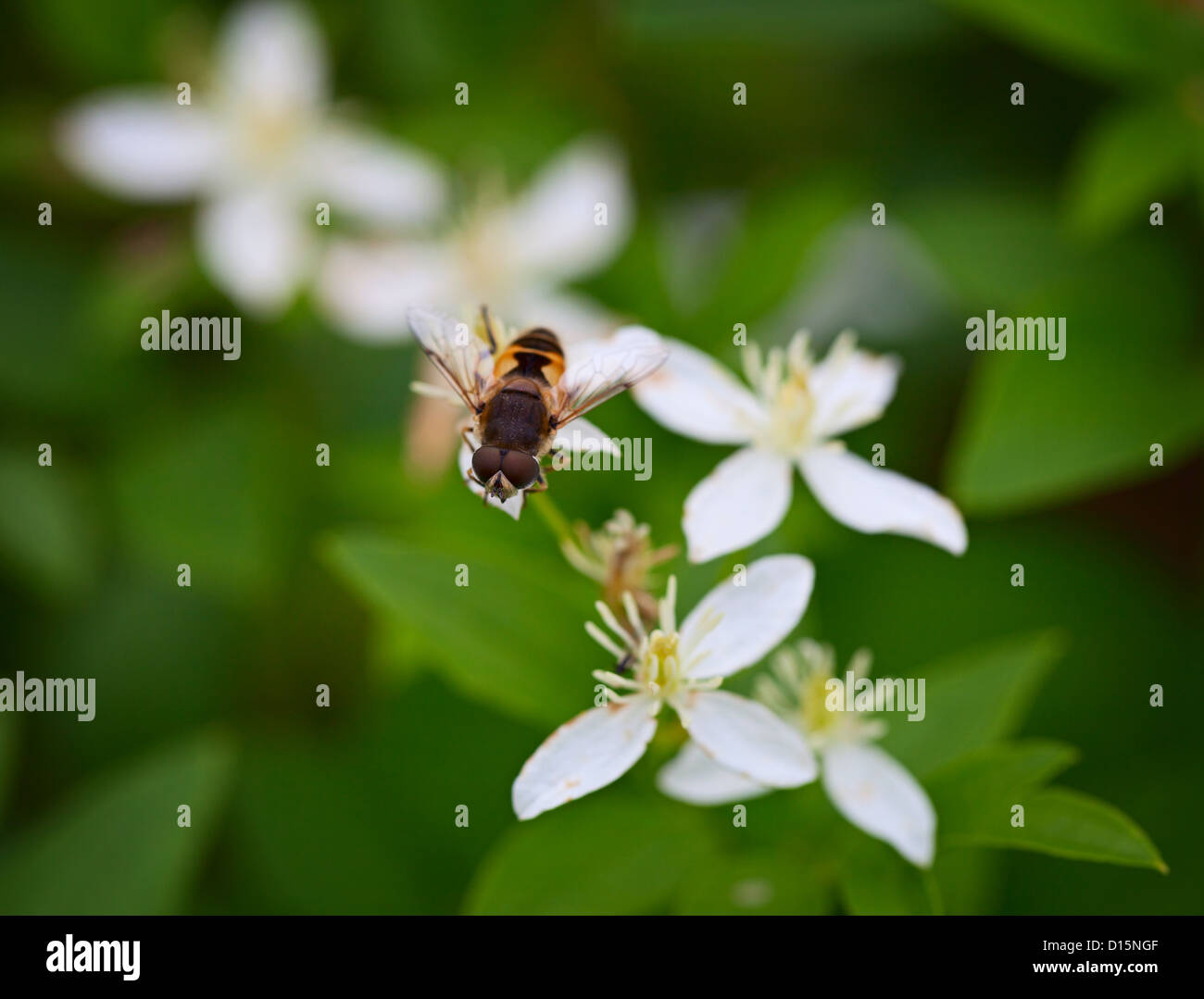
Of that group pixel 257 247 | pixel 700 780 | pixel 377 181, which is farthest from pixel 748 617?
pixel 377 181

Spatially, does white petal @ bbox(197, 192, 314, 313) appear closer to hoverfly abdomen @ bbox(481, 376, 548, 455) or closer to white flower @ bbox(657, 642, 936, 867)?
hoverfly abdomen @ bbox(481, 376, 548, 455)

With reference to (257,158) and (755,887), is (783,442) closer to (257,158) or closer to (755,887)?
(755,887)

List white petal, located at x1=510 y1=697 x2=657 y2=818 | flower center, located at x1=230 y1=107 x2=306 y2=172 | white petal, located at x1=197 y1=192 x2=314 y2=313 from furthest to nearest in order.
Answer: flower center, located at x1=230 y1=107 x2=306 y2=172
white petal, located at x1=197 y1=192 x2=314 y2=313
white petal, located at x1=510 y1=697 x2=657 y2=818

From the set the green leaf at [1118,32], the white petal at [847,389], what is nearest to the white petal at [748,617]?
the white petal at [847,389]

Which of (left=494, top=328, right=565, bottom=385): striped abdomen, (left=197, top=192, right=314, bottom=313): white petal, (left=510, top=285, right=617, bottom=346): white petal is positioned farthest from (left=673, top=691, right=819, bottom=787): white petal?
(left=197, top=192, right=314, bottom=313): white petal

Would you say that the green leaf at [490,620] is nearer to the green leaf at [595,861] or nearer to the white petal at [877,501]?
the green leaf at [595,861]

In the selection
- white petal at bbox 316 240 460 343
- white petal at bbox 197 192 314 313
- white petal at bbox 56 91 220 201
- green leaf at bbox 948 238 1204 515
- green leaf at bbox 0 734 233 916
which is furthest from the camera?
white petal at bbox 56 91 220 201
